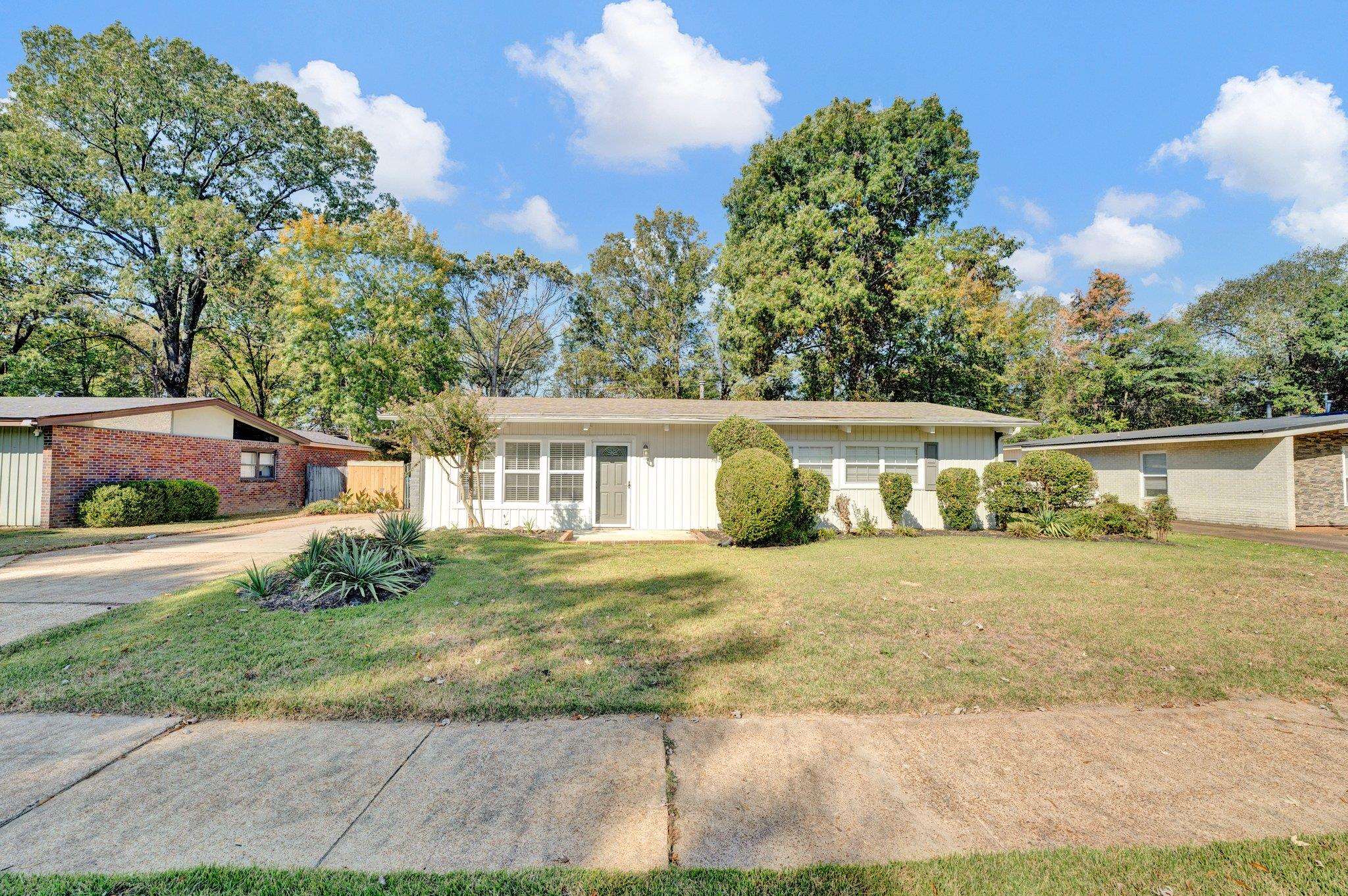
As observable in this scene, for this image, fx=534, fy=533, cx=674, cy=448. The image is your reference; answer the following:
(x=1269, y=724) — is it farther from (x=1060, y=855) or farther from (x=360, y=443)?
→ (x=360, y=443)

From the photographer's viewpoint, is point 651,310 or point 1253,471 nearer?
point 1253,471

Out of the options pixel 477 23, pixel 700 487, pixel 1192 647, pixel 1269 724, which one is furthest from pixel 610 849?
pixel 477 23

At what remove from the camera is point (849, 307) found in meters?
20.8

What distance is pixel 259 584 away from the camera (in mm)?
5898

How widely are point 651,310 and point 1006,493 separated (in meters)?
20.8

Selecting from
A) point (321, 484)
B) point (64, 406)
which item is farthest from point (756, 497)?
point (321, 484)

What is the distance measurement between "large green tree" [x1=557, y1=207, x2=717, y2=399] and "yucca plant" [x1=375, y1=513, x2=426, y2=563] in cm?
1999

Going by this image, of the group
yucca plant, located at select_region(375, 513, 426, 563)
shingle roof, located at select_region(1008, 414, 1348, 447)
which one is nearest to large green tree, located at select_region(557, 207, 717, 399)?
shingle roof, located at select_region(1008, 414, 1348, 447)

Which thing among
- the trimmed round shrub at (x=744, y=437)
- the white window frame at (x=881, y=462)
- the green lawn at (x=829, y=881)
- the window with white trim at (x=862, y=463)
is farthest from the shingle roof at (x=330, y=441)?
the green lawn at (x=829, y=881)

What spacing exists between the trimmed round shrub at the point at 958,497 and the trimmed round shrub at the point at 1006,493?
28 centimetres

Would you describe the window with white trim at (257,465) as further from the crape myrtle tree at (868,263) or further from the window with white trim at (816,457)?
the crape myrtle tree at (868,263)

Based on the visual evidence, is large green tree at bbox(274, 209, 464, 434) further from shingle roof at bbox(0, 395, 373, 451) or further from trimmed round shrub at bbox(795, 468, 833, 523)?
trimmed round shrub at bbox(795, 468, 833, 523)

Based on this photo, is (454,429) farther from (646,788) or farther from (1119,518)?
(1119,518)

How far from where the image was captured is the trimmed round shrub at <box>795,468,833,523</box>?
34.4ft
